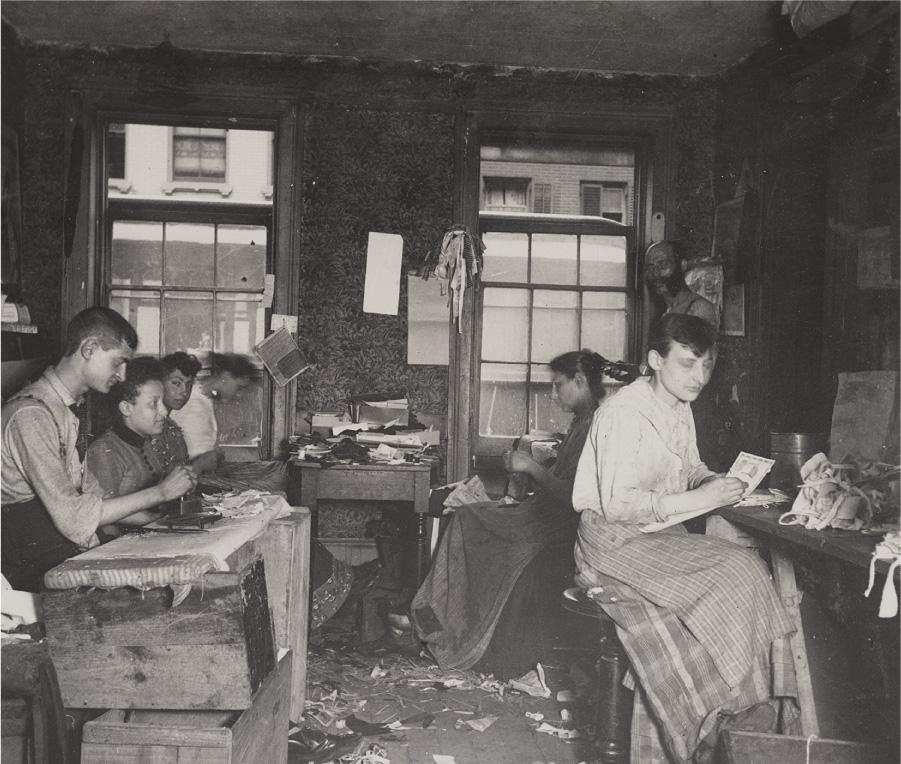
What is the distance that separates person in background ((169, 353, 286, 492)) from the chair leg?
2.62 m

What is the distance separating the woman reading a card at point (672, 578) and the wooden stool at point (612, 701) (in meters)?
0.10

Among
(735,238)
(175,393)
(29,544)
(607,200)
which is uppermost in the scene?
(607,200)

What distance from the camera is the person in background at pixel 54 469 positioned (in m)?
2.77

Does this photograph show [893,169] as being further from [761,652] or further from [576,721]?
[576,721]

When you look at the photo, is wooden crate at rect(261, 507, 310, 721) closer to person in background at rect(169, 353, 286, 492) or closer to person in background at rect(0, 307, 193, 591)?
person in background at rect(0, 307, 193, 591)

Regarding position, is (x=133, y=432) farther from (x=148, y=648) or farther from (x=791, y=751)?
(x=791, y=751)

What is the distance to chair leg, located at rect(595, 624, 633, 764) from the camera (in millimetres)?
3041

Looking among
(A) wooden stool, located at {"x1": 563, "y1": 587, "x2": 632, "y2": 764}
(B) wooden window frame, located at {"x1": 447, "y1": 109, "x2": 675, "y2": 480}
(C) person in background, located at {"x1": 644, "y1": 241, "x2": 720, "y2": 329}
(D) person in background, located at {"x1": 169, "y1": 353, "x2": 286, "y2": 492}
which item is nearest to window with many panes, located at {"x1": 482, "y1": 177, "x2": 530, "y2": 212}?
(B) wooden window frame, located at {"x1": 447, "y1": 109, "x2": 675, "y2": 480}

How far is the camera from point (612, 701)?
3.06m

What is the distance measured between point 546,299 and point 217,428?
251 cm

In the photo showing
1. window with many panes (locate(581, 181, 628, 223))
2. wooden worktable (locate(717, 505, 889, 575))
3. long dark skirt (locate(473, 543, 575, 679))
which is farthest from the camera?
window with many panes (locate(581, 181, 628, 223))

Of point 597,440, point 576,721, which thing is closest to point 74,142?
point 597,440

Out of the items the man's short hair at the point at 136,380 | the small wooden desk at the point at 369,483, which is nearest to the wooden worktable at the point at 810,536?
the small wooden desk at the point at 369,483

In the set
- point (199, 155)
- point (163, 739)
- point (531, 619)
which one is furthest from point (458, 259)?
point (199, 155)
